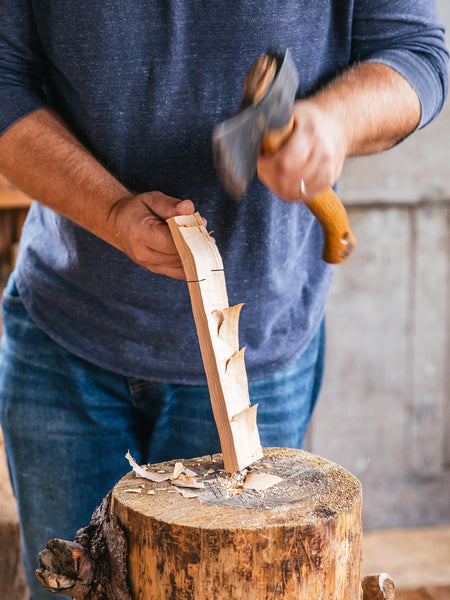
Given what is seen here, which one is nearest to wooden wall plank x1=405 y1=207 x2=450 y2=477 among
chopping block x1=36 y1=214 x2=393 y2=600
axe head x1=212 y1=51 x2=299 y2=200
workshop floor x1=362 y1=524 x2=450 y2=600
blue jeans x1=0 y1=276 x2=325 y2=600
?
workshop floor x1=362 y1=524 x2=450 y2=600

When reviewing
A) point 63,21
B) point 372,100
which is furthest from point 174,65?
point 372,100

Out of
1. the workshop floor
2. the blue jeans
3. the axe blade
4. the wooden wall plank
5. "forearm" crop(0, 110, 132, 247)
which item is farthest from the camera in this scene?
the wooden wall plank

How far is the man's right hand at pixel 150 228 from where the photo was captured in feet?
3.38

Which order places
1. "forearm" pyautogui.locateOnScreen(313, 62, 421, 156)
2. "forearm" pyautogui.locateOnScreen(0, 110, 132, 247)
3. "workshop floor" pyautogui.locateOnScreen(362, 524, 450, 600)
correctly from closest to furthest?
"forearm" pyautogui.locateOnScreen(313, 62, 421, 156)
"forearm" pyautogui.locateOnScreen(0, 110, 132, 247)
"workshop floor" pyautogui.locateOnScreen(362, 524, 450, 600)

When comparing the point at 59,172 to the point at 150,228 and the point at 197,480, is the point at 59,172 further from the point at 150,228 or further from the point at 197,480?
the point at 197,480

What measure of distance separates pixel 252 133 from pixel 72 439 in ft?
2.26

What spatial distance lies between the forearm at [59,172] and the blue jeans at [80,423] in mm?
269

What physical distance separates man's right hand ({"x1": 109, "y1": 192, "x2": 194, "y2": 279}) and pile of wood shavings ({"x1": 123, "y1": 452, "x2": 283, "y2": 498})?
301mm

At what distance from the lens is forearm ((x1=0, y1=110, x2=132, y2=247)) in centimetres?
113

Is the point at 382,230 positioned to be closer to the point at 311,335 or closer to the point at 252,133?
the point at 311,335

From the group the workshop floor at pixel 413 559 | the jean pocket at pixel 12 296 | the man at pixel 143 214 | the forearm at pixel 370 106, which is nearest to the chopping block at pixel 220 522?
the man at pixel 143 214

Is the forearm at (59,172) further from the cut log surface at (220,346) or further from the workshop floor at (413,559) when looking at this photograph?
the workshop floor at (413,559)

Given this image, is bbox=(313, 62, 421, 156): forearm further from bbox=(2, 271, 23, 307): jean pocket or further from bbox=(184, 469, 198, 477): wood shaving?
bbox=(2, 271, 23, 307): jean pocket

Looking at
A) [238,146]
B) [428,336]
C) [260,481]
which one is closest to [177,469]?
[260,481]
